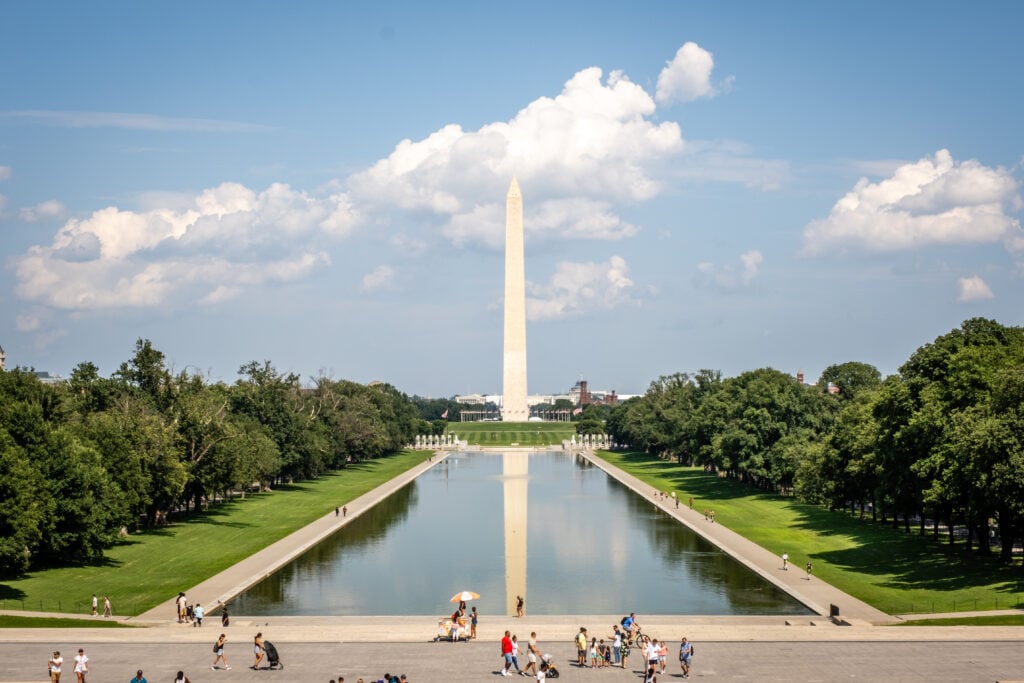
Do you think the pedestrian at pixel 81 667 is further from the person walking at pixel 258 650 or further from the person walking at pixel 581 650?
the person walking at pixel 581 650

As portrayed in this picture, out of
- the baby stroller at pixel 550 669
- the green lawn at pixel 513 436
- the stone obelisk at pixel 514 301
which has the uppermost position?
the stone obelisk at pixel 514 301

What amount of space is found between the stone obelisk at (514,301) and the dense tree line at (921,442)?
7051cm

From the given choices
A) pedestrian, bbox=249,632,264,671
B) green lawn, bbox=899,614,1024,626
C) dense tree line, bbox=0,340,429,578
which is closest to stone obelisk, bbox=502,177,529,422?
dense tree line, bbox=0,340,429,578

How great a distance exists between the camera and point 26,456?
149ft

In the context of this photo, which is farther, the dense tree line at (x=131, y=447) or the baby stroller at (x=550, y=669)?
the dense tree line at (x=131, y=447)

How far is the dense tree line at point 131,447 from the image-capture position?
44688mm

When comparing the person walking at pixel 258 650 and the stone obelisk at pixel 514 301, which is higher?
the stone obelisk at pixel 514 301

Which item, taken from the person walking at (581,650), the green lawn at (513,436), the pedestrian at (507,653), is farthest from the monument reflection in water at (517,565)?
Result: the green lawn at (513,436)

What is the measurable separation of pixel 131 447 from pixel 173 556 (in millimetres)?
9019

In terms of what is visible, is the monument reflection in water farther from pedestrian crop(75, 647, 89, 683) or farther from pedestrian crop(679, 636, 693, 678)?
pedestrian crop(75, 647, 89, 683)

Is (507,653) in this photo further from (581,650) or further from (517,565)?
(517,565)

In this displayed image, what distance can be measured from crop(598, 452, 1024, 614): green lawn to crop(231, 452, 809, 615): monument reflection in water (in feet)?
11.7

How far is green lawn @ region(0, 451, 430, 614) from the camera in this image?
41.1 metres

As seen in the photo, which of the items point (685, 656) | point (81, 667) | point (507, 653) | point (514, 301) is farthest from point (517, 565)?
point (514, 301)
